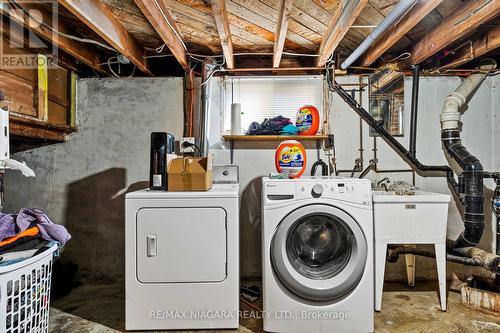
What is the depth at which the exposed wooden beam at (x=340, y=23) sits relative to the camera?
5.17 feet

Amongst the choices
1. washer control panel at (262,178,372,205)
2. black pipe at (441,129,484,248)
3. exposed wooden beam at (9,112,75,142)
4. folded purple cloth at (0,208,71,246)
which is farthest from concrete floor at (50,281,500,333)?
exposed wooden beam at (9,112,75,142)

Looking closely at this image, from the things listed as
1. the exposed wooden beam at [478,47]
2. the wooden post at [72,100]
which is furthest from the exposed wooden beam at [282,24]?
the wooden post at [72,100]

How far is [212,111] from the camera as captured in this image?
2.64 m

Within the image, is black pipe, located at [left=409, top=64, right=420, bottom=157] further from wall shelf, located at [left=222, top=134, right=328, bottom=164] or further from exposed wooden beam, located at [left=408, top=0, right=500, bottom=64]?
wall shelf, located at [left=222, top=134, right=328, bottom=164]

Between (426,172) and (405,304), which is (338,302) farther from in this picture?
(426,172)

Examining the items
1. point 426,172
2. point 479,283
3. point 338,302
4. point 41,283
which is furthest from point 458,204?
point 41,283

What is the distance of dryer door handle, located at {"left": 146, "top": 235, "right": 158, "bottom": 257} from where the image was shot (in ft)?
5.53

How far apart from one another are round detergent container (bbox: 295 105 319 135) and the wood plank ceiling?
445mm

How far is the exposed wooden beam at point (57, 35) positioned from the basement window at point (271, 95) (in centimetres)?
119

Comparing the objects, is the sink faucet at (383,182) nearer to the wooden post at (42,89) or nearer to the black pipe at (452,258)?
the black pipe at (452,258)

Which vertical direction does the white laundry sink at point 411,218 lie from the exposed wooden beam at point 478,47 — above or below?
below

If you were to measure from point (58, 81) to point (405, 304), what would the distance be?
3.48 metres

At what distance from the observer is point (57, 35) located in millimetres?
1921

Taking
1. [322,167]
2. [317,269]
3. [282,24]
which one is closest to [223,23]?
[282,24]
